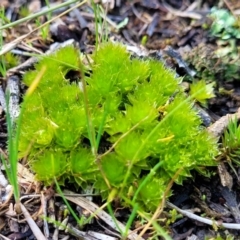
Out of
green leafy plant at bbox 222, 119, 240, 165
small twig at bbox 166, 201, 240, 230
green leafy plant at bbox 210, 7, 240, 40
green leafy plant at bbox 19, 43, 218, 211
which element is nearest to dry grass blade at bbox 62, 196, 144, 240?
green leafy plant at bbox 19, 43, 218, 211

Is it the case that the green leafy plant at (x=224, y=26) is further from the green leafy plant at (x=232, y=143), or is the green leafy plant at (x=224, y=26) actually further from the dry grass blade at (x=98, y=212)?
the dry grass blade at (x=98, y=212)

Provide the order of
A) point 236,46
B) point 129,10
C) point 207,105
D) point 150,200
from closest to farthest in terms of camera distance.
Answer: point 150,200
point 207,105
point 236,46
point 129,10

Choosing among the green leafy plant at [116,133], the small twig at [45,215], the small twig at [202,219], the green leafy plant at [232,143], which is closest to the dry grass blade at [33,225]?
the small twig at [45,215]

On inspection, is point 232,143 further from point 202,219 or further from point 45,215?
point 45,215

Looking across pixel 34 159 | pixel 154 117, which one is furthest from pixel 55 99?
pixel 154 117

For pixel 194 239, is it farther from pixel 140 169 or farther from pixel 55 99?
pixel 55 99

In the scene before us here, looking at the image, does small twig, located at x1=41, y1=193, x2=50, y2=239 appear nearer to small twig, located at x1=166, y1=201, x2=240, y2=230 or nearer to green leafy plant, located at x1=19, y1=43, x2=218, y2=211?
green leafy plant, located at x1=19, y1=43, x2=218, y2=211

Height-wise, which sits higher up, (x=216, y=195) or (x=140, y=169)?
(x=140, y=169)

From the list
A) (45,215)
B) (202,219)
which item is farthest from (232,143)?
(45,215)
